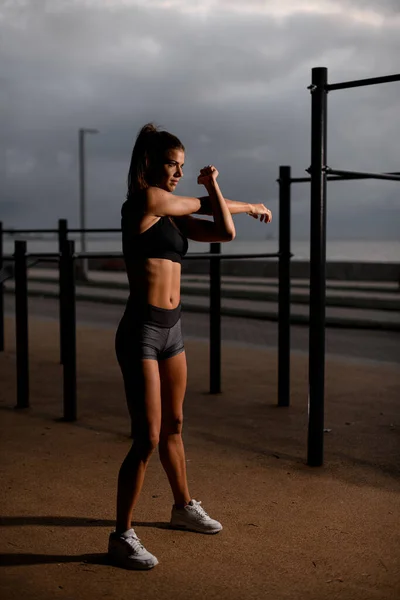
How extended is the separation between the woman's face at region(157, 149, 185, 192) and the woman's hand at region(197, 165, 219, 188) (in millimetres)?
80

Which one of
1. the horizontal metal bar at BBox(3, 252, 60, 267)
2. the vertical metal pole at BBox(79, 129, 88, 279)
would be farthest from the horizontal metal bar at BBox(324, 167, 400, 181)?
the vertical metal pole at BBox(79, 129, 88, 279)

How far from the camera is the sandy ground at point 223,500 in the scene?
2.71 metres

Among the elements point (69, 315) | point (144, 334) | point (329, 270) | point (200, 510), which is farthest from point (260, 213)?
point (329, 270)

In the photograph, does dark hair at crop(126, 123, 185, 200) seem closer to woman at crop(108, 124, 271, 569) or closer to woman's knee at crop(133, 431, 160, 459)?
woman at crop(108, 124, 271, 569)

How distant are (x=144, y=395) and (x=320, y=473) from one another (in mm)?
1499

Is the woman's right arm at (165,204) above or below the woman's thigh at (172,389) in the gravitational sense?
above

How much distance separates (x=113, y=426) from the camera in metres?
5.00

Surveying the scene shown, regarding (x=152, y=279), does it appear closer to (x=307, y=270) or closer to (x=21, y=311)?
(x=21, y=311)

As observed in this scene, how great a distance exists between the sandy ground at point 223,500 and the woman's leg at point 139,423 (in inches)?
9.5

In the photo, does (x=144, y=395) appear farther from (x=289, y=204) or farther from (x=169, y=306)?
(x=289, y=204)

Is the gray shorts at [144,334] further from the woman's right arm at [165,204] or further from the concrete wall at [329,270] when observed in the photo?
the concrete wall at [329,270]

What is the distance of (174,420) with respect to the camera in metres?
3.05

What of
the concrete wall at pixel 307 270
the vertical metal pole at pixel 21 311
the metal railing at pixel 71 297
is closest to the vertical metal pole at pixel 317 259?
the metal railing at pixel 71 297

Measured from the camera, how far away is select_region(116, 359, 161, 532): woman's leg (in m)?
2.80
